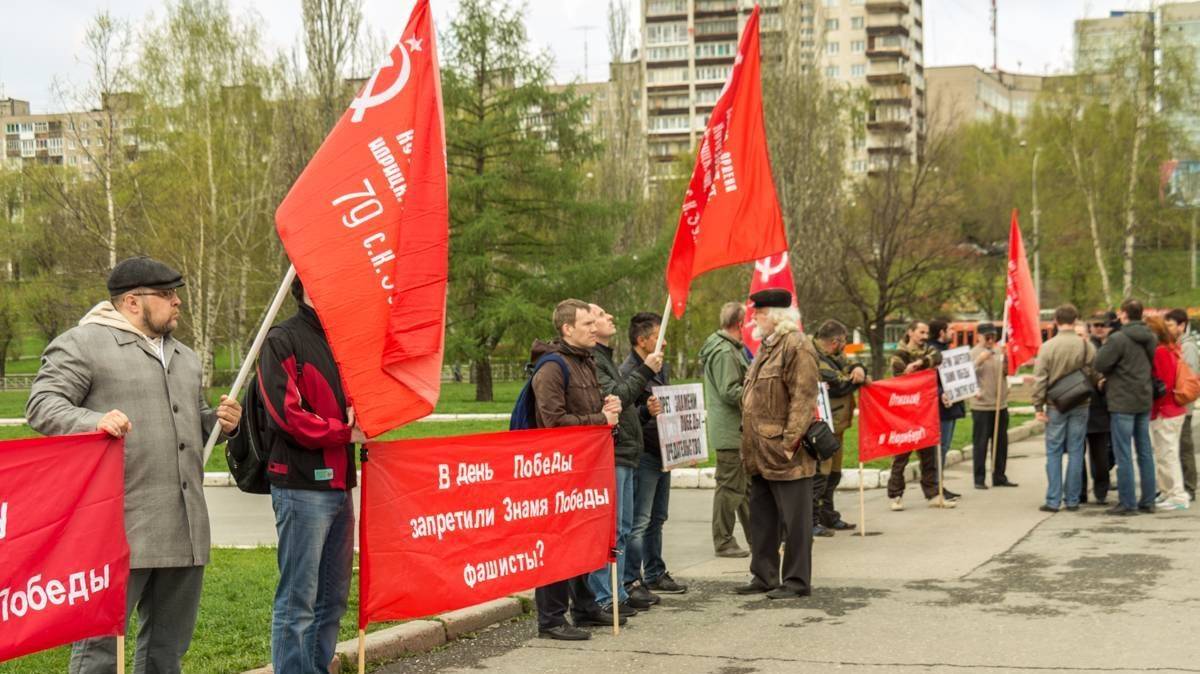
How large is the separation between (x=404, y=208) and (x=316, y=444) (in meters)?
1.22

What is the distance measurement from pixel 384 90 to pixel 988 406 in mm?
11081

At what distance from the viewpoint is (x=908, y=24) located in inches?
4988

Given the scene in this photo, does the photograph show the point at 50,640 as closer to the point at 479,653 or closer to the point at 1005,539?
the point at 479,653

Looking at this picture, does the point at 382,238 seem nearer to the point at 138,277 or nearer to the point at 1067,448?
the point at 138,277

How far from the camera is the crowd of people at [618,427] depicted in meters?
5.29

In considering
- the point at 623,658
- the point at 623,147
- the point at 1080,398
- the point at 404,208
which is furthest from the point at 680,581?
the point at 623,147

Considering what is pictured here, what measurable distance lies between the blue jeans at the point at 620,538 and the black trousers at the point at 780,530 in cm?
108

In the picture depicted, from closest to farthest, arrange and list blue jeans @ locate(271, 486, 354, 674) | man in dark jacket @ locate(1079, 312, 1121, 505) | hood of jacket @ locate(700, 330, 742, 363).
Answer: blue jeans @ locate(271, 486, 354, 674) → hood of jacket @ locate(700, 330, 742, 363) → man in dark jacket @ locate(1079, 312, 1121, 505)

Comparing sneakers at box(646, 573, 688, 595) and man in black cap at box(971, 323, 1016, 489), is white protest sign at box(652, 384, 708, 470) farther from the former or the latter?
man in black cap at box(971, 323, 1016, 489)

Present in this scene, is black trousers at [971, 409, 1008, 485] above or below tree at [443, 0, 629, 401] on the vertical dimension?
below

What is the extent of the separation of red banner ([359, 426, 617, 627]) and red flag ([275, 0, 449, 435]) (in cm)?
51

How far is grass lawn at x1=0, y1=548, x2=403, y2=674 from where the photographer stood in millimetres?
6906

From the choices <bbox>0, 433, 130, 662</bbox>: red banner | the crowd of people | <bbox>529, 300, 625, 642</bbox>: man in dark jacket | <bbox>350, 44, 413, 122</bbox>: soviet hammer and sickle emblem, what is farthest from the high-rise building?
<bbox>0, 433, 130, 662</bbox>: red banner

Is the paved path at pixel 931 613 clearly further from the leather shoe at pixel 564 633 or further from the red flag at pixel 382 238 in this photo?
the red flag at pixel 382 238
